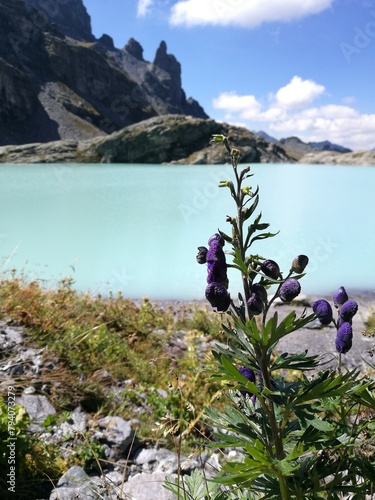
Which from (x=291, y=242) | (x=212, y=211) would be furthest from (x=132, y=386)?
(x=212, y=211)

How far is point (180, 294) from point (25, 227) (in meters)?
11.2

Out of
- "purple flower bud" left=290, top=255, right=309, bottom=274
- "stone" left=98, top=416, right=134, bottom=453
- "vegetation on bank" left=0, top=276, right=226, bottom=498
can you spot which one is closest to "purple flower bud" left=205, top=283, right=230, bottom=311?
"purple flower bud" left=290, top=255, right=309, bottom=274

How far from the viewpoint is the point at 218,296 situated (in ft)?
4.41

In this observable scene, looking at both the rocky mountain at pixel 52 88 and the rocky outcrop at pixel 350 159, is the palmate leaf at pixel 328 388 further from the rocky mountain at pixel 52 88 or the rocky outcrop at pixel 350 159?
the rocky outcrop at pixel 350 159

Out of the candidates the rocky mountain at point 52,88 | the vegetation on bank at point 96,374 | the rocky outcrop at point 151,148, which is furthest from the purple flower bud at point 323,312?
the rocky mountain at point 52,88

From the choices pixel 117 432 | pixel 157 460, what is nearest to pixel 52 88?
pixel 117 432

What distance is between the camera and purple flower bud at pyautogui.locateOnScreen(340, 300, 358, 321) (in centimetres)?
157

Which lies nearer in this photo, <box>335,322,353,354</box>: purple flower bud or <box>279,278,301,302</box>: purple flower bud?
<box>279,278,301,302</box>: purple flower bud

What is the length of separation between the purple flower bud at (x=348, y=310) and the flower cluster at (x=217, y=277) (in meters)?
0.52

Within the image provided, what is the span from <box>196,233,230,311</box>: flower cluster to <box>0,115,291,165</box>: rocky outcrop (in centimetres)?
8292

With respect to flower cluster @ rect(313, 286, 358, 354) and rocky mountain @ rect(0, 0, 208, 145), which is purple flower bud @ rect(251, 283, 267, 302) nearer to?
flower cluster @ rect(313, 286, 358, 354)

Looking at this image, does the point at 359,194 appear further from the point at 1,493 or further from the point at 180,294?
the point at 1,493

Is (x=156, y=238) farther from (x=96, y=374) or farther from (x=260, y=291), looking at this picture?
(x=260, y=291)

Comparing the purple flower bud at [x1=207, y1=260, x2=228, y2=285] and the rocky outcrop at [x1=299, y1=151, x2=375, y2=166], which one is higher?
the rocky outcrop at [x1=299, y1=151, x2=375, y2=166]
